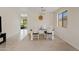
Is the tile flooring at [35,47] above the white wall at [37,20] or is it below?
below

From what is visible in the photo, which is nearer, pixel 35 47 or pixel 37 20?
pixel 35 47

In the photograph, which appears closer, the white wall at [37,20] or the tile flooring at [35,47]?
the tile flooring at [35,47]

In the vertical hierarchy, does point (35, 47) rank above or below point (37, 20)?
below

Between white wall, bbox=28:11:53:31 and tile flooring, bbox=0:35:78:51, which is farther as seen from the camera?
white wall, bbox=28:11:53:31

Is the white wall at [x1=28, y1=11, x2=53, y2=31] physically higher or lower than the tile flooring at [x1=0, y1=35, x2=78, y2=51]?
higher

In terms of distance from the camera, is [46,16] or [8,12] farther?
[46,16]

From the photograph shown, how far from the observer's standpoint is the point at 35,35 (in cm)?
859
